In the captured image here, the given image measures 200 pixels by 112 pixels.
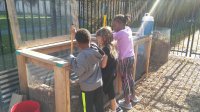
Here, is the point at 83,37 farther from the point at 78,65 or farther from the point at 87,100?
the point at 87,100

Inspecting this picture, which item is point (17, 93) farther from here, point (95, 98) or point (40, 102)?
point (95, 98)

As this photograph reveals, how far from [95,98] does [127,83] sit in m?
0.99

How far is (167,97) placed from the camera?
4.46 m

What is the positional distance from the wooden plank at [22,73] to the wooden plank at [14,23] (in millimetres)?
190

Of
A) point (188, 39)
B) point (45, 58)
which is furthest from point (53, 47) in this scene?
point (188, 39)

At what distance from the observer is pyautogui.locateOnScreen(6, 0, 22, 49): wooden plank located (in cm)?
297

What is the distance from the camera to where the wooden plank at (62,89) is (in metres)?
2.63

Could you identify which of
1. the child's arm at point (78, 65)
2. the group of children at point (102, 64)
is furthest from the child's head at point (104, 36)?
the child's arm at point (78, 65)

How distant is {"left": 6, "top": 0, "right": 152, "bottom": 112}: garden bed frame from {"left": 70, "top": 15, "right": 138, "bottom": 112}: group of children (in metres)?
0.18

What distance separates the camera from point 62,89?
270 centimetres

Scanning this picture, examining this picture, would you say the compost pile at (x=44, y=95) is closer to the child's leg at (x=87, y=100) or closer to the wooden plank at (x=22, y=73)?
the wooden plank at (x=22, y=73)

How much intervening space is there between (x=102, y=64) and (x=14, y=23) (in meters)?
1.35

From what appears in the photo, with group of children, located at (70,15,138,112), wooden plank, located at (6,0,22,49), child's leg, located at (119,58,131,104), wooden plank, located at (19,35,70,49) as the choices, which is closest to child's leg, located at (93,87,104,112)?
group of children, located at (70,15,138,112)

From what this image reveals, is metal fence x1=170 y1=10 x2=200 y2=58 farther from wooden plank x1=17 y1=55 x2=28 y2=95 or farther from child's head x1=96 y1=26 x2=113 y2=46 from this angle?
wooden plank x1=17 y1=55 x2=28 y2=95
